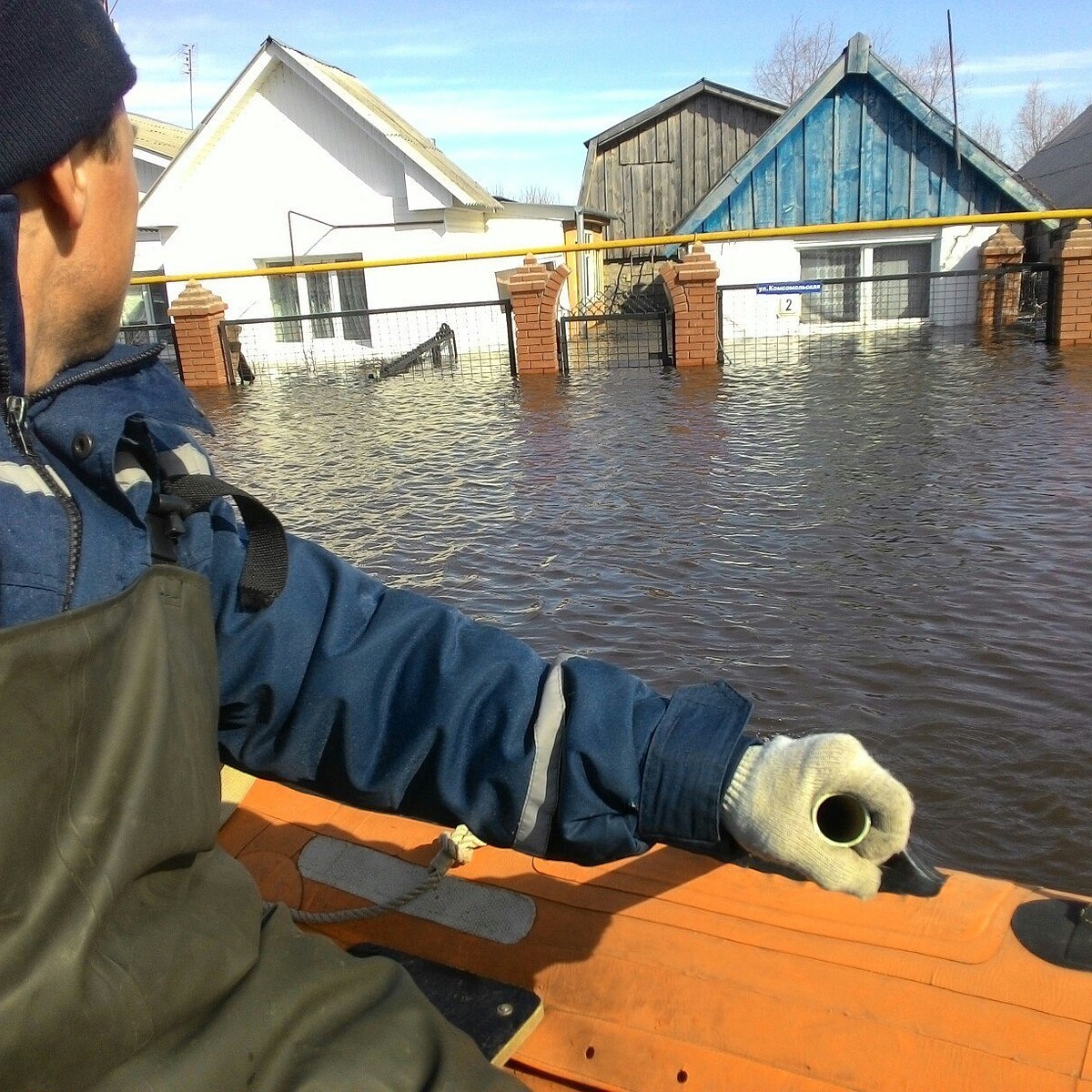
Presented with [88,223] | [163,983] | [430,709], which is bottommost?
[163,983]

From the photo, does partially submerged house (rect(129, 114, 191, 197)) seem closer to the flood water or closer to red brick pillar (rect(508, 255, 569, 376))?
red brick pillar (rect(508, 255, 569, 376))

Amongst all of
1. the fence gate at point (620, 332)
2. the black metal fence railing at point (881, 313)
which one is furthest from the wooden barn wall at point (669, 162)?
the black metal fence railing at point (881, 313)

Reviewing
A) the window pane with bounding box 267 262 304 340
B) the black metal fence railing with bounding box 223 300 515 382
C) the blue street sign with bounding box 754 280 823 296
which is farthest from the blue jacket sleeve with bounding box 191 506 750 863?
the window pane with bounding box 267 262 304 340

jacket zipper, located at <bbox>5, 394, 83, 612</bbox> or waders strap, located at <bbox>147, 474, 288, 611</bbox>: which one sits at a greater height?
jacket zipper, located at <bbox>5, 394, 83, 612</bbox>

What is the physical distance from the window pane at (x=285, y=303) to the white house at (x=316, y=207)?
0.9 inches

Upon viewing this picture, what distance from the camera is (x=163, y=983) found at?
1.19 m

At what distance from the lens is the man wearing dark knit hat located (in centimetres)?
112

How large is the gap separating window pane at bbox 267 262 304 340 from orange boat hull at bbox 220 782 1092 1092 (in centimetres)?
1720

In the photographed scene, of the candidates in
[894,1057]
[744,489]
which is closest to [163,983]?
[894,1057]

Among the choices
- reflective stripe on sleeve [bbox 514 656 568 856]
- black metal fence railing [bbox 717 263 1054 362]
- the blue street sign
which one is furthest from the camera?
black metal fence railing [bbox 717 263 1054 362]

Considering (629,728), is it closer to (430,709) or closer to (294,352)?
(430,709)

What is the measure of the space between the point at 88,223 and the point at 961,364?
1269cm

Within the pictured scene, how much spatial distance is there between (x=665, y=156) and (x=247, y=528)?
2679 centimetres

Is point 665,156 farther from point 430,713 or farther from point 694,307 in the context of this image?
point 430,713
